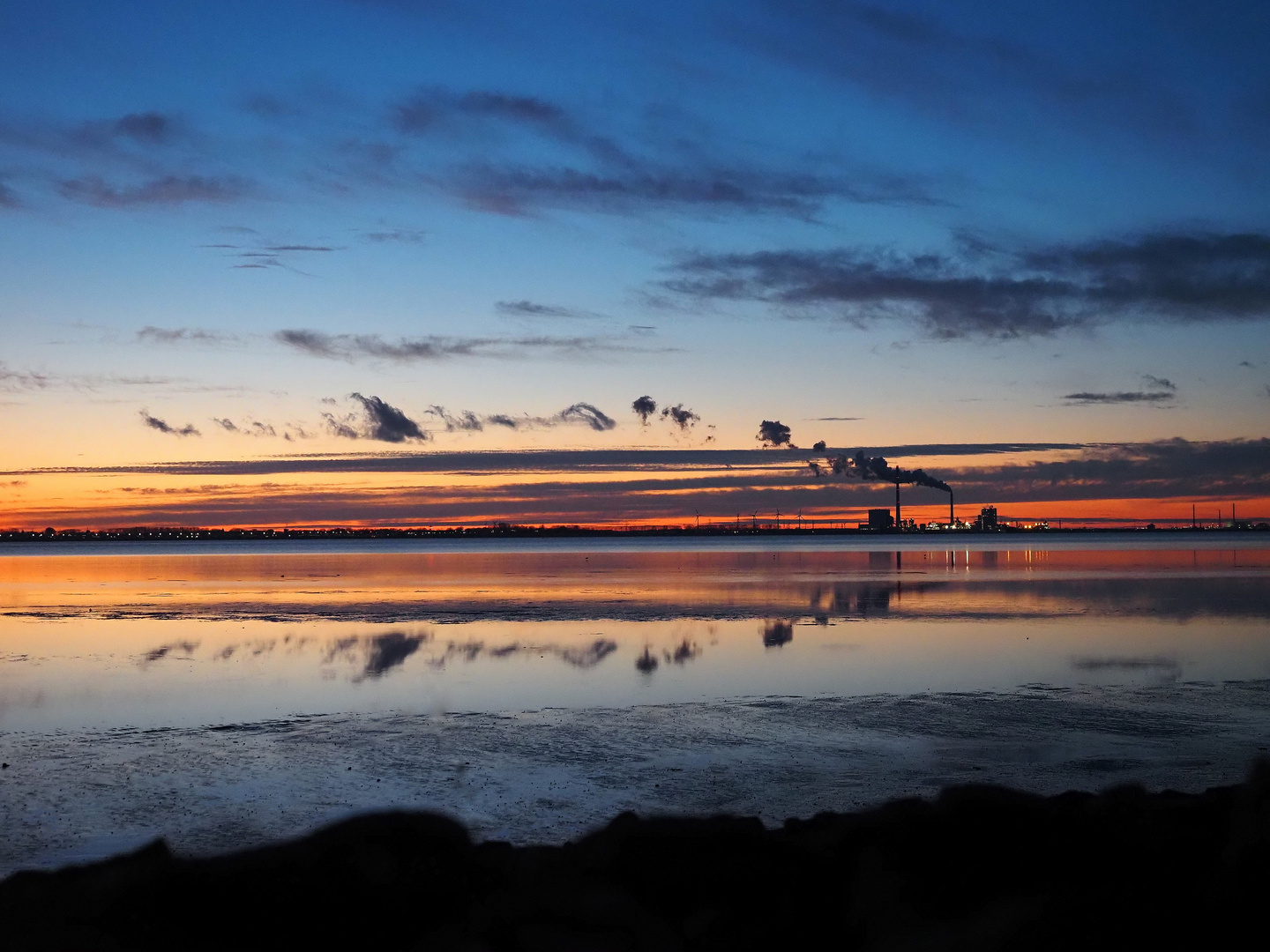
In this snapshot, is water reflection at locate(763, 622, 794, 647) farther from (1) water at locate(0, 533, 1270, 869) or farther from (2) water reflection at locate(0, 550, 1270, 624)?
(2) water reflection at locate(0, 550, 1270, 624)

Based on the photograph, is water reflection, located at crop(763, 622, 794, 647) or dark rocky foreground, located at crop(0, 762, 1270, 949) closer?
dark rocky foreground, located at crop(0, 762, 1270, 949)

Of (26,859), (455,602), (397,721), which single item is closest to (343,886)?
(26,859)

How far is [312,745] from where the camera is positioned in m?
12.1

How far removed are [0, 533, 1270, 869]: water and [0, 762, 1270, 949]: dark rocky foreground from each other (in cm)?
126

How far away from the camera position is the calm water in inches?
608

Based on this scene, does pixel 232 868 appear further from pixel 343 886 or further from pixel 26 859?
pixel 26 859

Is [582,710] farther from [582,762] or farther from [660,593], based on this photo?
[660,593]

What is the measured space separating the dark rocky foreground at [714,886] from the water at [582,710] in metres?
1.26

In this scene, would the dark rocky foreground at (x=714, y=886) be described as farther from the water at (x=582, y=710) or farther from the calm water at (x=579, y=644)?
the calm water at (x=579, y=644)

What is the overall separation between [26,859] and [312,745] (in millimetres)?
4000

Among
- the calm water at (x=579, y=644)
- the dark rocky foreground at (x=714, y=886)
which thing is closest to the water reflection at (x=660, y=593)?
the calm water at (x=579, y=644)

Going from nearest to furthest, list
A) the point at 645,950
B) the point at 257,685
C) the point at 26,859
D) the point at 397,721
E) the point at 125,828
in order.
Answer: the point at 645,950 → the point at 26,859 → the point at 125,828 → the point at 397,721 → the point at 257,685

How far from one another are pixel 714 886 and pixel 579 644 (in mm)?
13858

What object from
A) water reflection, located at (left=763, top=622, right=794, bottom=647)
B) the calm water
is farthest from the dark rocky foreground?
water reflection, located at (left=763, top=622, right=794, bottom=647)
